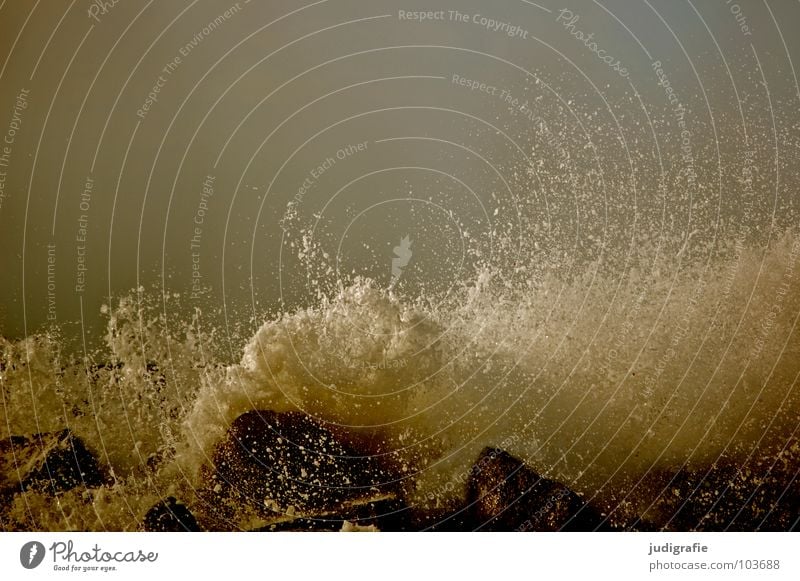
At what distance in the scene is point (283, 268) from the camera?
3.66ft

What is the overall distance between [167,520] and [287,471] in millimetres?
222

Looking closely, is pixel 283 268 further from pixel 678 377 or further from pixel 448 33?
pixel 678 377

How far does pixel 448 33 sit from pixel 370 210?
1.12ft

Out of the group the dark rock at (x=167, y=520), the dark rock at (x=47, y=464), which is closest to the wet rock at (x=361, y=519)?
the dark rock at (x=167, y=520)

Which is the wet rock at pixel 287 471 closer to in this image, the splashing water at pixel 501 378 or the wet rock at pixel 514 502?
the splashing water at pixel 501 378

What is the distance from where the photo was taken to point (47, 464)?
3.57 feet

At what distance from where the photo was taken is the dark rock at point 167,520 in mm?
1096

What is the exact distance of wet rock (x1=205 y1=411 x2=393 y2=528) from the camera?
1107 millimetres

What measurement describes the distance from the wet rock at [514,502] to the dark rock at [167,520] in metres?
0.44

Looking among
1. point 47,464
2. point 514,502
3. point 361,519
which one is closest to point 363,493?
point 361,519

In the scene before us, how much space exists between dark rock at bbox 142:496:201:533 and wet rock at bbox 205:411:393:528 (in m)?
0.05
